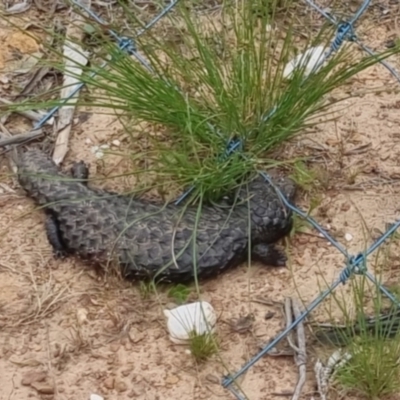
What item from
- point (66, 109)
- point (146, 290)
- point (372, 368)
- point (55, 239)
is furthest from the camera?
point (66, 109)

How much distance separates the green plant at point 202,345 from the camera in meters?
2.87

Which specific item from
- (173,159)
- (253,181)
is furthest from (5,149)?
(253,181)

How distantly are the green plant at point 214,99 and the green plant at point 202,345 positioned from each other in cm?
49

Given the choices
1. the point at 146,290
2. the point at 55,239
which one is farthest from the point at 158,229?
the point at 55,239

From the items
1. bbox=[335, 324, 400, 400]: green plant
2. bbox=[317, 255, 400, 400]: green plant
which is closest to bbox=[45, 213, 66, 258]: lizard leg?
bbox=[317, 255, 400, 400]: green plant

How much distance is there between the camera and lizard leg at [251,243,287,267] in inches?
124

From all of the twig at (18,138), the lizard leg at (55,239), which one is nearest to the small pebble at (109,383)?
the lizard leg at (55,239)

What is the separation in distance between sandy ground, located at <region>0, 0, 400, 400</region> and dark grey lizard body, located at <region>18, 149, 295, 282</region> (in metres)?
0.06

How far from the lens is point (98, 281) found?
3.12 m

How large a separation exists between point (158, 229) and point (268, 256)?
0.32 meters

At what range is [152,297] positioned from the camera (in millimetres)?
3062

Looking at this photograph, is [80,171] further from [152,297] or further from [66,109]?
[152,297]

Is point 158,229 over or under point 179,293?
over

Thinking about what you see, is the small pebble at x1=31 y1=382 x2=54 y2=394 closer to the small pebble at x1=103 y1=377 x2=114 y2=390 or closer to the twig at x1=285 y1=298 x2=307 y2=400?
the small pebble at x1=103 y1=377 x2=114 y2=390
